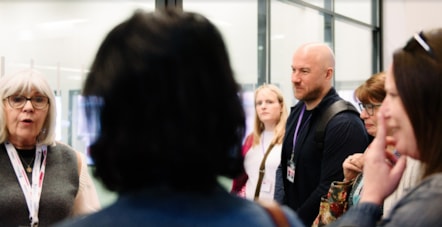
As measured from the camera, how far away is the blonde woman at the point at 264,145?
3924mm

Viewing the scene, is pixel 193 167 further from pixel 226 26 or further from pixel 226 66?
pixel 226 26

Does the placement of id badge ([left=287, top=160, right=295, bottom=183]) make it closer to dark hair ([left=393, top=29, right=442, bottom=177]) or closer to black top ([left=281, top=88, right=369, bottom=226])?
black top ([left=281, top=88, right=369, bottom=226])

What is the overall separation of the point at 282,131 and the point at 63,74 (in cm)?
171

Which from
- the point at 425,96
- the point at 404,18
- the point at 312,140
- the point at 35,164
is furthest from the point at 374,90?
the point at 404,18

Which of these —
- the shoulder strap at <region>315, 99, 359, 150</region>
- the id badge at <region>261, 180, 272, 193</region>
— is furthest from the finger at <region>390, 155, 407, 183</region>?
the id badge at <region>261, 180, 272, 193</region>

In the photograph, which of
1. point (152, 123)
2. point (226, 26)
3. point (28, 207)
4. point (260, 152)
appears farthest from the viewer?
point (226, 26)

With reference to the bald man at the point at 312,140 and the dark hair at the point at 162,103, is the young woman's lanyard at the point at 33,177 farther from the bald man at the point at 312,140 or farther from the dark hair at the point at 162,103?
the dark hair at the point at 162,103

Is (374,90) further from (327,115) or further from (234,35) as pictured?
(234,35)

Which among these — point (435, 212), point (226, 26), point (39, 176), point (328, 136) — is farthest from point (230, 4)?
point (435, 212)

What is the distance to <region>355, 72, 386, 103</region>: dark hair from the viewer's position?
247 centimetres

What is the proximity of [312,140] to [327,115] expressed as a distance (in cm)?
16

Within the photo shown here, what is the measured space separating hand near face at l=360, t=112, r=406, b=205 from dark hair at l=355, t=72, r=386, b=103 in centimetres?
115

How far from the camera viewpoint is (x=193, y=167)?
0.80 m

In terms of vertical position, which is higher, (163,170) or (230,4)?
(230,4)
